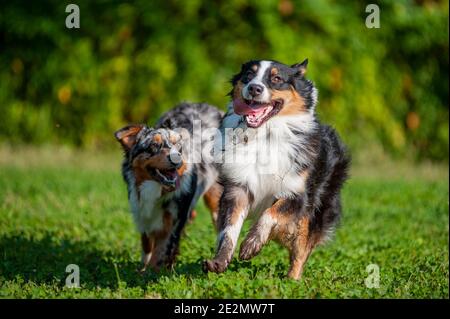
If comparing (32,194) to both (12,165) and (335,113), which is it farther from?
(335,113)

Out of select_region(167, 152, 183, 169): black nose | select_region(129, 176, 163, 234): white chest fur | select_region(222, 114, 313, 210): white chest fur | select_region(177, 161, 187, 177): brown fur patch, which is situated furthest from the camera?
select_region(129, 176, 163, 234): white chest fur

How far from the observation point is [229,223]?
668 centimetres

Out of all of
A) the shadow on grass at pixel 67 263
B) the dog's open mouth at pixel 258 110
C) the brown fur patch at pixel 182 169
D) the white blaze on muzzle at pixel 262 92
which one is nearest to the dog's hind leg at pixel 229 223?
the shadow on grass at pixel 67 263

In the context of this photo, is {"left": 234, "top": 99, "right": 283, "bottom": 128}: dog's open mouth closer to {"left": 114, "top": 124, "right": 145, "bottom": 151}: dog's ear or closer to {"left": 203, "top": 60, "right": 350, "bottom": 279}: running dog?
{"left": 203, "top": 60, "right": 350, "bottom": 279}: running dog

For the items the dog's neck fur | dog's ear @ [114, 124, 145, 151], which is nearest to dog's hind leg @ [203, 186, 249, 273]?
the dog's neck fur

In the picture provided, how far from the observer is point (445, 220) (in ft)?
34.5

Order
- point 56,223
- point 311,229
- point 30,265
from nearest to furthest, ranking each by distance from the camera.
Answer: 1. point 311,229
2. point 30,265
3. point 56,223

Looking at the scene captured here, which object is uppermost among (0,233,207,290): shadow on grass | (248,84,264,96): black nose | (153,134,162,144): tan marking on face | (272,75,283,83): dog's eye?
(272,75,283,83): dog's eye

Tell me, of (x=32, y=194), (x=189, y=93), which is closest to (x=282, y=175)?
(x=32, y=194)

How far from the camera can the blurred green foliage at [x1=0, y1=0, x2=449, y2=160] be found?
14922mm

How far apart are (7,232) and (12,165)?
17.5 ft

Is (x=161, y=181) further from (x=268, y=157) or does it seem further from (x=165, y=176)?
(x=268, y=157)

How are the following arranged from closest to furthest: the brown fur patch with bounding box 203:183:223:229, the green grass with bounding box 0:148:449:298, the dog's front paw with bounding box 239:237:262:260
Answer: the green grass with bounding box 0:148:449:298, the dog's front paw with bounding box 239:237:262:260, the brown fur patch with bounding box 203:183:223:229
